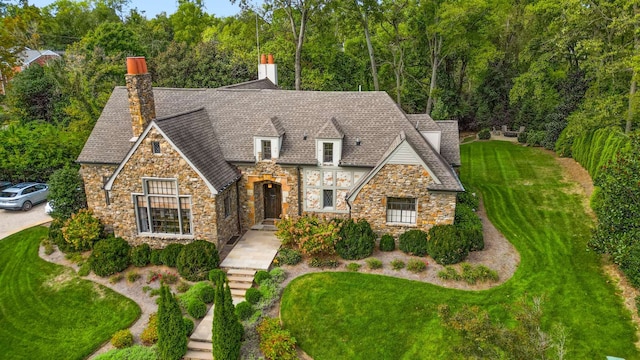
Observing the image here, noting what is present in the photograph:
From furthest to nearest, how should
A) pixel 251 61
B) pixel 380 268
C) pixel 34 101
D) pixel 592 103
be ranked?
pixel 251 61 < pixel 34 101 < pixel 592 103 < pixel 380 268

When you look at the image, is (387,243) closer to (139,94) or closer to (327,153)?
(327,153)

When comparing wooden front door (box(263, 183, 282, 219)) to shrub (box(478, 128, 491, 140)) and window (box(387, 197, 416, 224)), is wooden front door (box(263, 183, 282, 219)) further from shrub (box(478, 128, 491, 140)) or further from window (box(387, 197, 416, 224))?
shrub (box(478, 128, 491, 140))

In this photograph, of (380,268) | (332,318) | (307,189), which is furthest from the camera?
(307,189)

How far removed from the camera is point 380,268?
2184 centimetres

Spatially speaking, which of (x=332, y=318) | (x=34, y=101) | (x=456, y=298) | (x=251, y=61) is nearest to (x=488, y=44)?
(x=251, y=61)

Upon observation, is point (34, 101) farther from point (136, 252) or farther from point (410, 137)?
point (410, 137)

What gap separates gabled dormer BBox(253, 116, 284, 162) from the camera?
2428cm

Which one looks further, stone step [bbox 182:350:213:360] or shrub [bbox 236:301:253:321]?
shrub [bbox 236:301:253:321]

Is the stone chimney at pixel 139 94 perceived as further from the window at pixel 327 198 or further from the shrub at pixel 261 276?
the window at pixel 327 198

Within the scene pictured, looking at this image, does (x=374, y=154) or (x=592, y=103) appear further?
(x=592, y=103)

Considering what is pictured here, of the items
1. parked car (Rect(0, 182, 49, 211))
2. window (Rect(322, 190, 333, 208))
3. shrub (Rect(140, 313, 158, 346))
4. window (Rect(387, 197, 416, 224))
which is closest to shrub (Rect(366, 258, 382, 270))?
window (Rect(387, 197, 416, 224))

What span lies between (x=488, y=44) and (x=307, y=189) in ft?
116

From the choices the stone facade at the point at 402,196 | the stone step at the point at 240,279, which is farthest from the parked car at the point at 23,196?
the stone facade at the point at 402,196

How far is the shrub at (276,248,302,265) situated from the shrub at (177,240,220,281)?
309 centimetres
